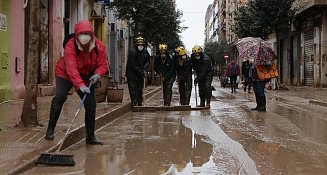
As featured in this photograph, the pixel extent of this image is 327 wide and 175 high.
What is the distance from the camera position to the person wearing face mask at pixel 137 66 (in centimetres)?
1284

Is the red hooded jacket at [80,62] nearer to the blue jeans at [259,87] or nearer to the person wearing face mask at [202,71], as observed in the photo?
the blue jeans at [259,87]

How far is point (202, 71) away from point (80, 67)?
24.1 feet

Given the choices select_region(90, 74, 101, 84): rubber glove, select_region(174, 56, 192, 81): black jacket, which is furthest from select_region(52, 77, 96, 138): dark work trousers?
select_region(174, 56, 192, 81): black jacket

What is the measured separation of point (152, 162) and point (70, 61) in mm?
1756

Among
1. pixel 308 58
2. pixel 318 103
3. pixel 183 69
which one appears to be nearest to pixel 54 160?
pixel 183 69

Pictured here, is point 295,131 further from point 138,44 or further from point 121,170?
point 138,44

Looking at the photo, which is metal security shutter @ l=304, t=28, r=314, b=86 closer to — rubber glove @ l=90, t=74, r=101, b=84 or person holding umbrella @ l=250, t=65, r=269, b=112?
person holding umbrella @ l=250, t=65, r=269, b=112

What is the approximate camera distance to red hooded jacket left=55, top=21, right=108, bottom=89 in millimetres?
6473

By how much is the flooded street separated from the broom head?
3.7 inches

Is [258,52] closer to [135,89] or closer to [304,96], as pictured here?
[135,89]

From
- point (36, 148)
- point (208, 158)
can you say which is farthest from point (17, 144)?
point (208, 158)

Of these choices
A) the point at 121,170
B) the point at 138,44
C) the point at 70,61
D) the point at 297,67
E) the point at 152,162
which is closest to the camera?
the point at 121,170

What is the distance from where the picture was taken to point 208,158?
20.6 ft

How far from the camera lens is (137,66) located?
12883mm
